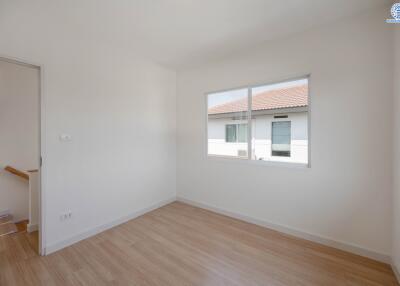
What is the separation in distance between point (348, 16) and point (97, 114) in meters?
3.51

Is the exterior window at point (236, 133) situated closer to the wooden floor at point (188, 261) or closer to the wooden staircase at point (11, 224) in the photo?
the wooden floor at point (188, 261)

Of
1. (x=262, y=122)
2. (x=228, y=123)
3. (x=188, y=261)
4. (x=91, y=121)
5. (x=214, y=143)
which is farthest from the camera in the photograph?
(x=214, y=143)

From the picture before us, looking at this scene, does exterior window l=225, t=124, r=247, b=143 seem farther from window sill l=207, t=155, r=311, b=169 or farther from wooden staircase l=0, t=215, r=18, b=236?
wooden staircase l=0, t=215, r=18, b=236

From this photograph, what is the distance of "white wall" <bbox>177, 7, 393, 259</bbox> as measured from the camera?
1.99 meters

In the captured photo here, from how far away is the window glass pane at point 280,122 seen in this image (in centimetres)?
255

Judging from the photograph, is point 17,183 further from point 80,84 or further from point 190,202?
point 190,202

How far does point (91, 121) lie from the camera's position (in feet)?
8.45

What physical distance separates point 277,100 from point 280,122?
35 centimetres

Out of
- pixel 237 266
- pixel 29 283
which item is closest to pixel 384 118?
pixel 237 266

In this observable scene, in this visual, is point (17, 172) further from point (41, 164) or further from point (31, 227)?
point (41, 164)

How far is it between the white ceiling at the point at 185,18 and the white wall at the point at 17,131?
1.67 meters

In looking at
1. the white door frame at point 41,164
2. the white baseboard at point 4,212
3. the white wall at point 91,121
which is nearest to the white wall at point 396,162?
the white wall at point 91,121

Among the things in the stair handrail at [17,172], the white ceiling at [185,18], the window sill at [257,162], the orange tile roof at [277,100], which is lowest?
the stair handrail at [17,172]

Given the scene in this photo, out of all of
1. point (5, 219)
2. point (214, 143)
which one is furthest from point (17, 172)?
point (214, 143)
